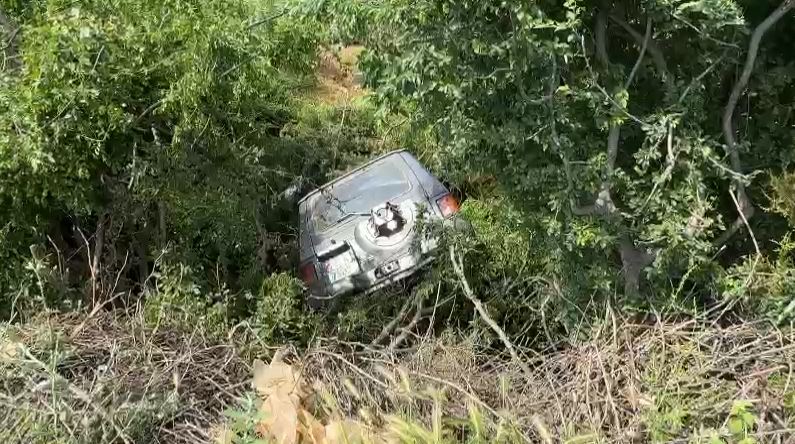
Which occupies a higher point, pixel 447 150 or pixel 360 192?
pixel 447 150

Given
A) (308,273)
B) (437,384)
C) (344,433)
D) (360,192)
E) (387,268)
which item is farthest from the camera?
(360,192)

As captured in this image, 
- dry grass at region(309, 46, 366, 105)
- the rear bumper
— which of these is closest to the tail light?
the rear bumper

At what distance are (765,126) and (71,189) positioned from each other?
4698 millimetres

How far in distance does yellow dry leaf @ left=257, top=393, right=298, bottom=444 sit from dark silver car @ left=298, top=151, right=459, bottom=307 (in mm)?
2223

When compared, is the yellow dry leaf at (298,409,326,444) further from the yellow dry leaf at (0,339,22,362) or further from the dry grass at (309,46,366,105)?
the dry grass at (309,46,366,105)

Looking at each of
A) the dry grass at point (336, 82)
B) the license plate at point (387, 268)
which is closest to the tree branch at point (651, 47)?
the license plate at point (387, 268)

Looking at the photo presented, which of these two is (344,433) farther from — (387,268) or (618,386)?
(387,268)

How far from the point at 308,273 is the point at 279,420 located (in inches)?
115

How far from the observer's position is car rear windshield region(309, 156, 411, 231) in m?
6.95

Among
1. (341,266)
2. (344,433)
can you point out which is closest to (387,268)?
(341,266)

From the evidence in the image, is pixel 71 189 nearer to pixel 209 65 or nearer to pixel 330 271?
pixel 209 65

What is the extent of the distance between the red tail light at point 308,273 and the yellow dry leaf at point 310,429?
2.78 meters

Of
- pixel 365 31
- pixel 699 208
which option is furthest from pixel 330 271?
pixel 699 208

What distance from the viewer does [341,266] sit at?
6.61 m
